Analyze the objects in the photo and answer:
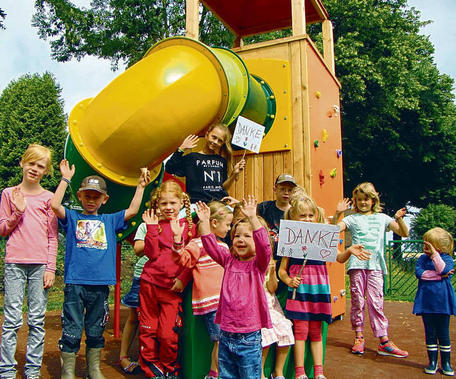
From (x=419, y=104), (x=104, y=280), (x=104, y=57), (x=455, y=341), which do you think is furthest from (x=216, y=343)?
(x=419, y=104)

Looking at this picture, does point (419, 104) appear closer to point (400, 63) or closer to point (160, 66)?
point (400, 63)

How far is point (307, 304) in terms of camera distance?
11.4ft

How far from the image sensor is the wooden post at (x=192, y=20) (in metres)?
5.93

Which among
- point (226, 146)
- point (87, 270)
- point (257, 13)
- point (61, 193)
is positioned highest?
point (257, 13)

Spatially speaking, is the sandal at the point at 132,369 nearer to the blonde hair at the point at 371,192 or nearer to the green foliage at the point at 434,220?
the blonde hair at the point at 371,192

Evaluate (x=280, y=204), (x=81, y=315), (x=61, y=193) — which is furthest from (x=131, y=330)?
(x=280, y=204)

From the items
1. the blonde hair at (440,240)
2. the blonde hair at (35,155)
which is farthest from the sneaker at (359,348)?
→ the blonde hair at (35,155)

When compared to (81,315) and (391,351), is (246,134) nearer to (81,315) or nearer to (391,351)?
(81,315)

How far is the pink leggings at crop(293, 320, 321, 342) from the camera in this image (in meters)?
3.43

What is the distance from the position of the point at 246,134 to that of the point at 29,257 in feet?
7.90

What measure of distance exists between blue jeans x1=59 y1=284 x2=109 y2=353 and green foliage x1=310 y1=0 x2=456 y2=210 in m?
16.7

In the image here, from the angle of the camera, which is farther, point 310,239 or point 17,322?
point 17,322

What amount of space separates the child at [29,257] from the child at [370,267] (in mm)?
2927

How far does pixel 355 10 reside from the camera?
1905 centimetres
